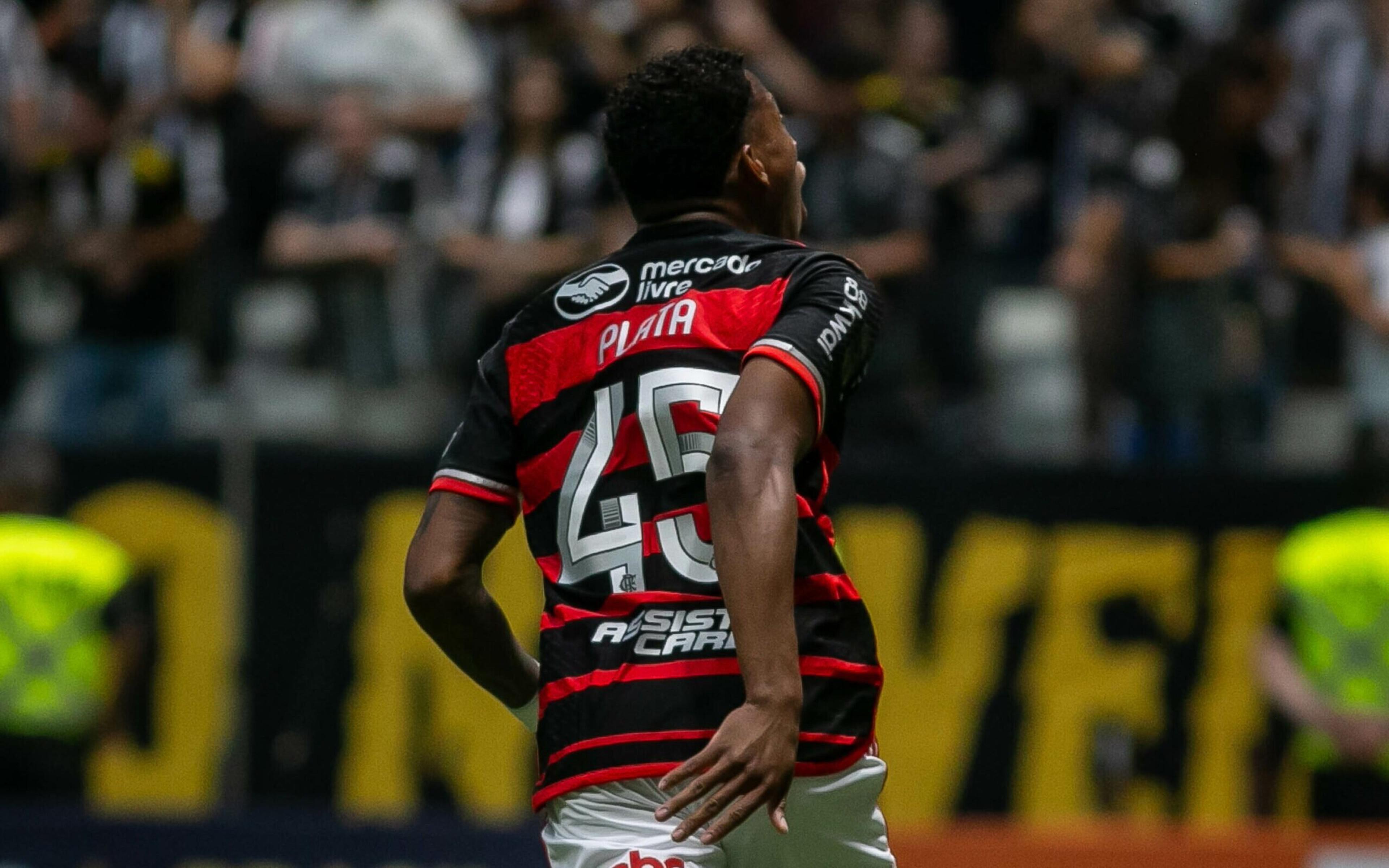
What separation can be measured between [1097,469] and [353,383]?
3.33 meters

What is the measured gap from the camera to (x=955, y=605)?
8711mm

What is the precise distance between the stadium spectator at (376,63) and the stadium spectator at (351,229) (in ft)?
0.88

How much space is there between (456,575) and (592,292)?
0.56m

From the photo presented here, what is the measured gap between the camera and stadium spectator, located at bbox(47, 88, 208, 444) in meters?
8.99

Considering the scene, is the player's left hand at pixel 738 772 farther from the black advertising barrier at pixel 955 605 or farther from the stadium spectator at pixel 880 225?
the black advertising barrier at pixel 955 605

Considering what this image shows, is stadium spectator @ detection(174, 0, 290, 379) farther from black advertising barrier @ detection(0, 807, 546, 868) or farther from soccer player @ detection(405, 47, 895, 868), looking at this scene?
soccer player @ detection(405, 47, 895, 868)

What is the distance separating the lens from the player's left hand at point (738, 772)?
118 inches

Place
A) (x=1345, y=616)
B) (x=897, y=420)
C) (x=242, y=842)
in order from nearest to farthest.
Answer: (x=242, y=842), (x=1345, y=616), (x=897, y=420)

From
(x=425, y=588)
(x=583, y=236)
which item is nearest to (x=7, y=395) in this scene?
(x=583, y=236)

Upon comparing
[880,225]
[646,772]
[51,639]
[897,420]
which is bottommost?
[51,639]

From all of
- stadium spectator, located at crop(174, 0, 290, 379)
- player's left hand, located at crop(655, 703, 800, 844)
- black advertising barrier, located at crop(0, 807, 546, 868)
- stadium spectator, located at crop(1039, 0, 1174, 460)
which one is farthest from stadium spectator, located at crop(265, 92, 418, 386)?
player's left hand, located at crop(655, 703, 800, 844)

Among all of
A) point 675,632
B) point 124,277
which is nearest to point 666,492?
point 675,632

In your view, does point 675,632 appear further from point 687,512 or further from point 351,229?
point 351,229

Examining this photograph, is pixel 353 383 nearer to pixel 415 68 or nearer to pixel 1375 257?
pixel 415 68
